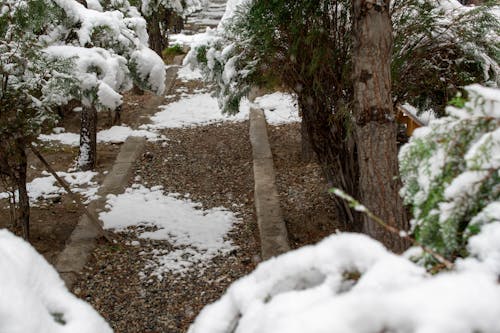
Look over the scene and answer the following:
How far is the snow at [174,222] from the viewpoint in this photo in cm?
545

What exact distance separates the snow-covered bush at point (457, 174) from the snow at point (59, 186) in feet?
19.3

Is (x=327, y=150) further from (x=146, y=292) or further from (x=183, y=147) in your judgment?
(x=183, y=147)

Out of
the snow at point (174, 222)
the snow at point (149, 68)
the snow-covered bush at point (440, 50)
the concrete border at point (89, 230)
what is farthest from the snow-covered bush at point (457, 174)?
the snow at point (149, 68)

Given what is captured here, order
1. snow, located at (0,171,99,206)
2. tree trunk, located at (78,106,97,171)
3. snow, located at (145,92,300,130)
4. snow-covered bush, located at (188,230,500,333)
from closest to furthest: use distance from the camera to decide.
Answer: snow-covered bush, located at (188,230,500,333) → snow, located at (0,171,99,206) → tree trunk, located at (78,106,97,171) → snow, located at (145,92,300,130)

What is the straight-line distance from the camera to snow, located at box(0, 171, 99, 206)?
698cm

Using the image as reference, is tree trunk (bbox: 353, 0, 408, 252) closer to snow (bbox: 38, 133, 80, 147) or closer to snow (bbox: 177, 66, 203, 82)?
snow (bbox: 38, 133, 80, 147)

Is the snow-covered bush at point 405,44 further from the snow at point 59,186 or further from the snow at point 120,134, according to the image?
the snow at point 120,134

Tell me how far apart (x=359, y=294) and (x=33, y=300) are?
0.88 meters

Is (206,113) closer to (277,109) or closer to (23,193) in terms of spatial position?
(277,109)

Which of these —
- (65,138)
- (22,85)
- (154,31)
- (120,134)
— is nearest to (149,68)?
(22,85)

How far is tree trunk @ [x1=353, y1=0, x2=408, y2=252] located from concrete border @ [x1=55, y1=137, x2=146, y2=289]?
2931mm

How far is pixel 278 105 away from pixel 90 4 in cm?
509

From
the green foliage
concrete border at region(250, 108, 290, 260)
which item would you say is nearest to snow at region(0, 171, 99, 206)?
concrete border at region(250, 108, 290, 260)

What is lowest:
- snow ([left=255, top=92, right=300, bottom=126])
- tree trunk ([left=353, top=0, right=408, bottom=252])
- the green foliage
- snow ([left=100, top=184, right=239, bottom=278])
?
snow ([left=100, top=184, right=239, bottom=278])
